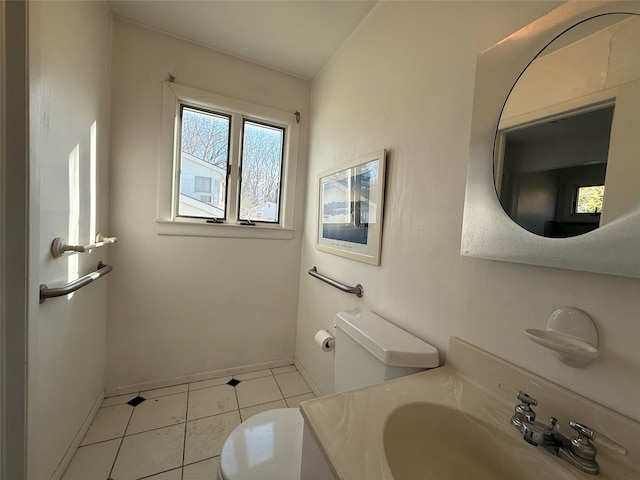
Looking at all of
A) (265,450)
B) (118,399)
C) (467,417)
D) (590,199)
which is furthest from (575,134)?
(118,399)

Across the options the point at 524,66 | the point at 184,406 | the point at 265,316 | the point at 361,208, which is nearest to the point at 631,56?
the point at 524,66

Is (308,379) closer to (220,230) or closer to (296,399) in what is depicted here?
(296,399)

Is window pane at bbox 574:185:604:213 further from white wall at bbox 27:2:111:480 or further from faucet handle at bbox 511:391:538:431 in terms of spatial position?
white wall at bbox 27:2:111:480

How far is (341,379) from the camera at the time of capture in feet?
3.70

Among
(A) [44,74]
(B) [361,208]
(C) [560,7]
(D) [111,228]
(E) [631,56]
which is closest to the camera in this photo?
(E) [631,56]

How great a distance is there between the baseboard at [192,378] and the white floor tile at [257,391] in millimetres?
123

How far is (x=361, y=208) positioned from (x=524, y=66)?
0.82m

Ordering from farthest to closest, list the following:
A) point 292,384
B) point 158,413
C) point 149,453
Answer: point 292,384
point 158,413
point 149,453

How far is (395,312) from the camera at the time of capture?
114 cm

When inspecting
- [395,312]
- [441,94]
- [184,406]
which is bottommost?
[184,406]

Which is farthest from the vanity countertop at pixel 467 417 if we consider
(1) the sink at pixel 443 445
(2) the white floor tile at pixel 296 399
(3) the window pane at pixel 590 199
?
(2) the white floor tile at pixel 296 399

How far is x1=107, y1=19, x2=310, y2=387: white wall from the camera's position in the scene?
1.65 metres

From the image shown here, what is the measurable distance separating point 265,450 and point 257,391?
1042mm

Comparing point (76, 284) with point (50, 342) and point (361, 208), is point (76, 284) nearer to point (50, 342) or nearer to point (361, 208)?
point (50, 342)
